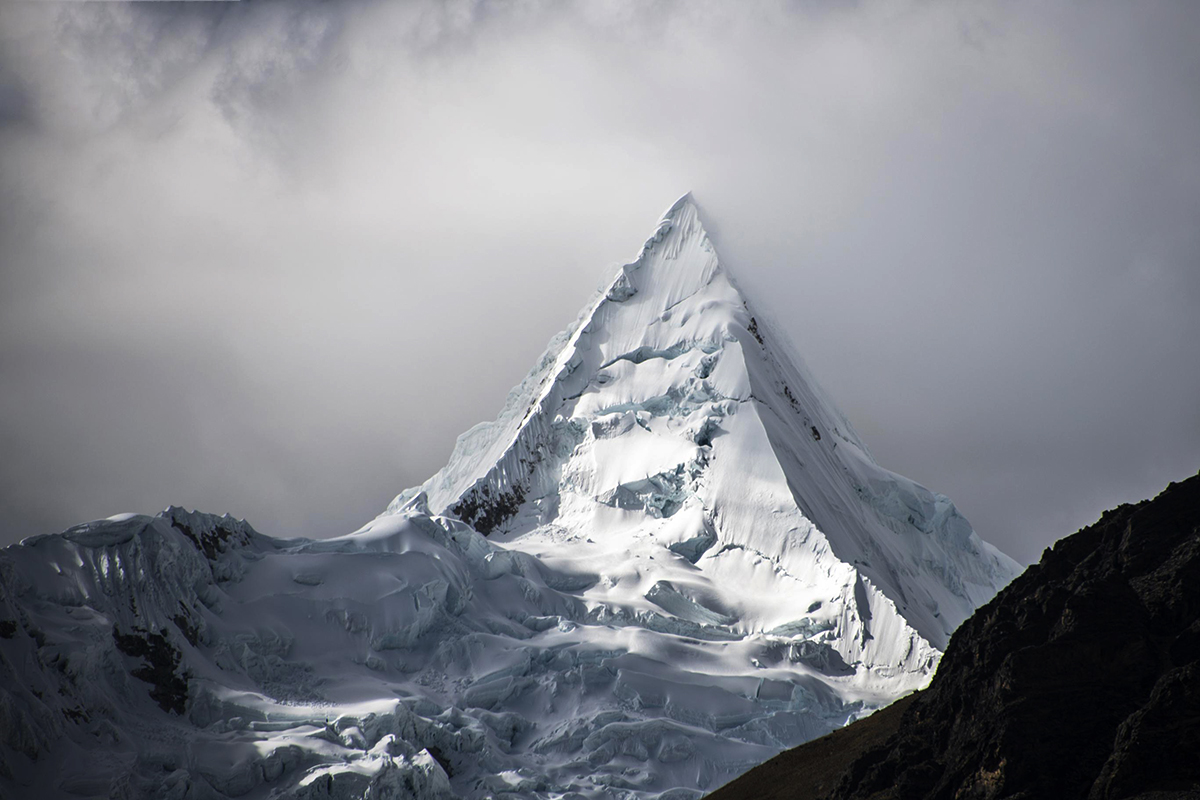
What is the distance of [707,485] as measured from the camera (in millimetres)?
86062

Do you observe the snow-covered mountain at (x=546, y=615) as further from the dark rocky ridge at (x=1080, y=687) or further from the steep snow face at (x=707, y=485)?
the dark rocky ridge at (x=1080, y=687)

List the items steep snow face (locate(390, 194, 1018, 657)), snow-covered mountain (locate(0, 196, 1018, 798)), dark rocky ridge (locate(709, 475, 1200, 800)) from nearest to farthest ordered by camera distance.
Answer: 1. dark rocky ridge (locate(709, 475, 1200, 800))
2. snow-covered mountain (locate(0, 196, 1018, 798))
3. steep snow face (locate(390, 194, 1018, 657))

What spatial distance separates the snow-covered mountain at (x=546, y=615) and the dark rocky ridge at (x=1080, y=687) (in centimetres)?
2410

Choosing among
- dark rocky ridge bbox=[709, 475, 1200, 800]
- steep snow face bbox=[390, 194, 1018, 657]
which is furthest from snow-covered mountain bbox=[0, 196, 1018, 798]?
dark rocky ridge bbox=[709, 475, 1200, 800]

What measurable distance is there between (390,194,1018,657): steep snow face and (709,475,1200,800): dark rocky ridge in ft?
119

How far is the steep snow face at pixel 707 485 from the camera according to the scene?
76812 mm

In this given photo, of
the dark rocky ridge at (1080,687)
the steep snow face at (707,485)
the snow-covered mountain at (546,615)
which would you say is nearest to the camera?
the dark rocky ridge at (1080,687)

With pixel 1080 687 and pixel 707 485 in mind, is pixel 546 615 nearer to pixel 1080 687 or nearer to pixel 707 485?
pixel 707 485

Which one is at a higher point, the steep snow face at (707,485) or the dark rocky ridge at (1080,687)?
the steep snow face at (707,485)

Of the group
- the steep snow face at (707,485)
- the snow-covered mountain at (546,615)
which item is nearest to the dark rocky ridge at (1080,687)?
the snow-covered mountain at (546,615)

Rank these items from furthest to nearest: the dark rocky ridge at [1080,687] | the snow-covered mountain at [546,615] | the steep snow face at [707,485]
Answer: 1. the steep snow face at [707,485]
2. the snow-covered mountain at [546,615]
3. the dark rocky ridge at [1080,687]

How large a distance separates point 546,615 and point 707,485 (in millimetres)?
20234

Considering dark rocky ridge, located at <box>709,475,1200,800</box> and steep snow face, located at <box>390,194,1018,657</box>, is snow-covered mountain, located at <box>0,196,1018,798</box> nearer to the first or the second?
steep snow face, located at <box>390,194,1018,657</box>

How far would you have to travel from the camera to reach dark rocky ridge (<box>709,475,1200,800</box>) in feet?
89.1
